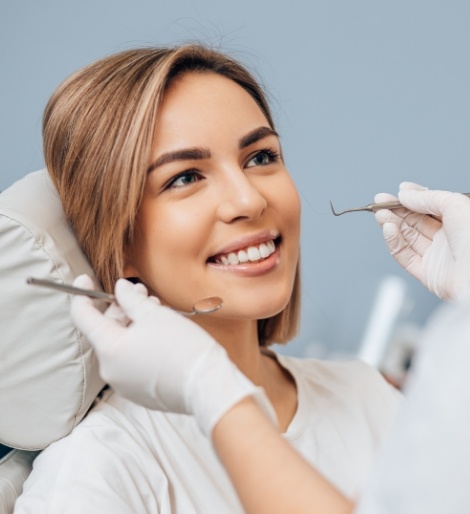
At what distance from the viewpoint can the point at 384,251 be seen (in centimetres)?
201

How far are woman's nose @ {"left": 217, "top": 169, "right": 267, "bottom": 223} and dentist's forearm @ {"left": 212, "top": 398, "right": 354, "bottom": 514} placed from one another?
1.69 ft

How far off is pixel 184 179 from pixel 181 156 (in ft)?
0.17

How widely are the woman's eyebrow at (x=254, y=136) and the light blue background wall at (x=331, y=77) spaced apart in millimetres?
581

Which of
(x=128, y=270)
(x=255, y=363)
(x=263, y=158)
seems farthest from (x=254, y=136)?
(x=255, y=363)

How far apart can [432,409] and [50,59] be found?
5.19 feet

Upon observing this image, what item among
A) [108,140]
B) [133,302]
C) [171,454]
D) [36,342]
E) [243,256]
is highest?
[108,140]

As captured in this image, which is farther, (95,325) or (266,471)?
(95,325)

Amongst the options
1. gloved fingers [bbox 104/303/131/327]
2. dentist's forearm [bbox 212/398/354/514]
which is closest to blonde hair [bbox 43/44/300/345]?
gloved fingers [bbox 104/303/131/327]

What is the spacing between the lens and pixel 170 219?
1318mm

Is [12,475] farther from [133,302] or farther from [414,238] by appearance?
[414,238]

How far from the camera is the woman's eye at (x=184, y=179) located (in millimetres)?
1342

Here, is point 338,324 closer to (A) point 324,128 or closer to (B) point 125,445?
(A) point 324,128

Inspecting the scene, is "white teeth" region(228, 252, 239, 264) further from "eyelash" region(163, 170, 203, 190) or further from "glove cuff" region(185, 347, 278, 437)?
"glove cuff" region(185, 347, 278, 437)

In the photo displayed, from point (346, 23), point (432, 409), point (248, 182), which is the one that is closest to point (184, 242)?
point (248, 182)
